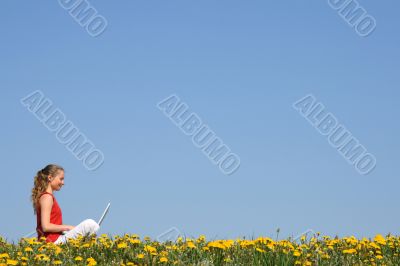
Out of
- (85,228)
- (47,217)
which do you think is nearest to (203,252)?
(85,228)

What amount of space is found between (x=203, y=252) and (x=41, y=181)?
4.24 meters

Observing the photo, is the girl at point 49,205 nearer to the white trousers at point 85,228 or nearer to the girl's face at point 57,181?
the girl's face at point 57,181

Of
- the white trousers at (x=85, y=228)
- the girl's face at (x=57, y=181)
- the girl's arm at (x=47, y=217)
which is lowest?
the girl's arm at (x=47, y=217)

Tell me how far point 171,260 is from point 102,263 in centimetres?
97

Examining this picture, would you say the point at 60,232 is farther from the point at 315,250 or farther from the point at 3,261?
the point at 315,250

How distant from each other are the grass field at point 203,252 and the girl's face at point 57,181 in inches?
63.8

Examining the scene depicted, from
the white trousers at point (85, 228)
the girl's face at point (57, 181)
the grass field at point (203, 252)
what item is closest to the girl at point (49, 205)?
the girl's face at point (57, 181)

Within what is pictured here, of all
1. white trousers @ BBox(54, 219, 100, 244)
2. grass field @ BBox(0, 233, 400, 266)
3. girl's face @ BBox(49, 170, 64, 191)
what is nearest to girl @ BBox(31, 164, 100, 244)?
girl's face @ BBox(49, 170, 64, 191)

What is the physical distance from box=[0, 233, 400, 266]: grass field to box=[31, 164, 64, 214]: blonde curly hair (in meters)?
1.52

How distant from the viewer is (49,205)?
11.3 m

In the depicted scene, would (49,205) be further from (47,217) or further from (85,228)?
(85,228)

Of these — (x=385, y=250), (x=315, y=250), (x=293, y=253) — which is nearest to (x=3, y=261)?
(x=293, y=253)

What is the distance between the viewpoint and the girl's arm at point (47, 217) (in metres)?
11.0

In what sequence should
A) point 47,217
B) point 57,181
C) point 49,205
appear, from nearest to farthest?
point 47,217
point 49,205
point 57,181
